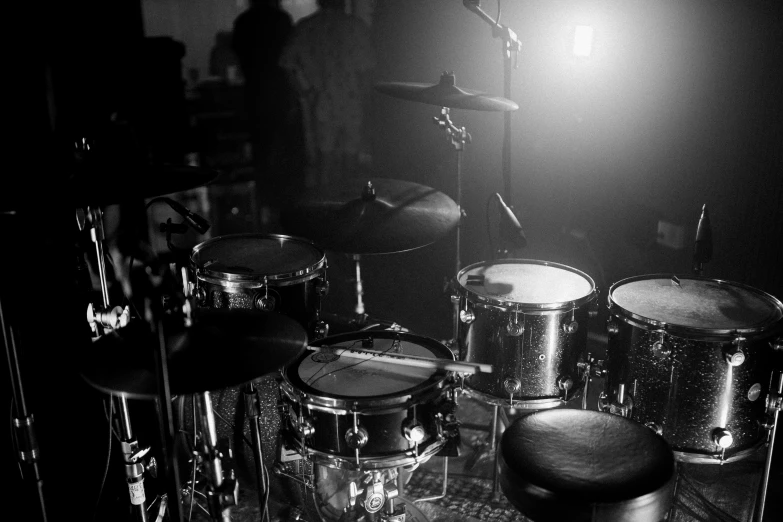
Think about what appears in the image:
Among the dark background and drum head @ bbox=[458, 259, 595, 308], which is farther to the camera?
drum head @ bbox=[458, 259, 595, 308]

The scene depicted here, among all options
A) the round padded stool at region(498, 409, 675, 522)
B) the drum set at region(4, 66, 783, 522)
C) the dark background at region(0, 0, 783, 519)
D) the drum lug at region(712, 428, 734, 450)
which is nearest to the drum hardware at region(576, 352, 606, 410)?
the drum set at region(4, 66, 783, 522)

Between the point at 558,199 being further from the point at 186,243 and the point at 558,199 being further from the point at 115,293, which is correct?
the point at 115,293

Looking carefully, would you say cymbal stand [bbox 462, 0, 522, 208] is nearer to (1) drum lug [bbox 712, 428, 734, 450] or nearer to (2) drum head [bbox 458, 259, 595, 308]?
(2) drum head [bbox 458, 259, 595, 308]

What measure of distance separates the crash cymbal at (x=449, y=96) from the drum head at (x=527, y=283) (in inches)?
27.9

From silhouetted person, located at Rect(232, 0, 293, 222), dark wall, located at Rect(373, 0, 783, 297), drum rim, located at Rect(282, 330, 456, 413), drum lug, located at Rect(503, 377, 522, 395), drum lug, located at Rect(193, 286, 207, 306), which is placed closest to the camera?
drum rim, located at Rect(282, 330, 456, 413)

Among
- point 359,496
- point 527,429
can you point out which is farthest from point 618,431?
point 359,496

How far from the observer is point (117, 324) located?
7.37 ft

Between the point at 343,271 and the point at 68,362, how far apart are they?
2.42 m

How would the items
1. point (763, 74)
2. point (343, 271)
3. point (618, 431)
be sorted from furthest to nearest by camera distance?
point (343, 271)
point (763, 74)
point (618, 431)

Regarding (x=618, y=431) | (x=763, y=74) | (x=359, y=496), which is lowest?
(x=359, y=496)

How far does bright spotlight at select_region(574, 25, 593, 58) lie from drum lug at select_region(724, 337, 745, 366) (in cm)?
188

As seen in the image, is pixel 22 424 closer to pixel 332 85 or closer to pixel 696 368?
pixel 696 368

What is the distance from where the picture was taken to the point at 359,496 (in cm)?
259

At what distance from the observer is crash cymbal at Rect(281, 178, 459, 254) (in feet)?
9.23
